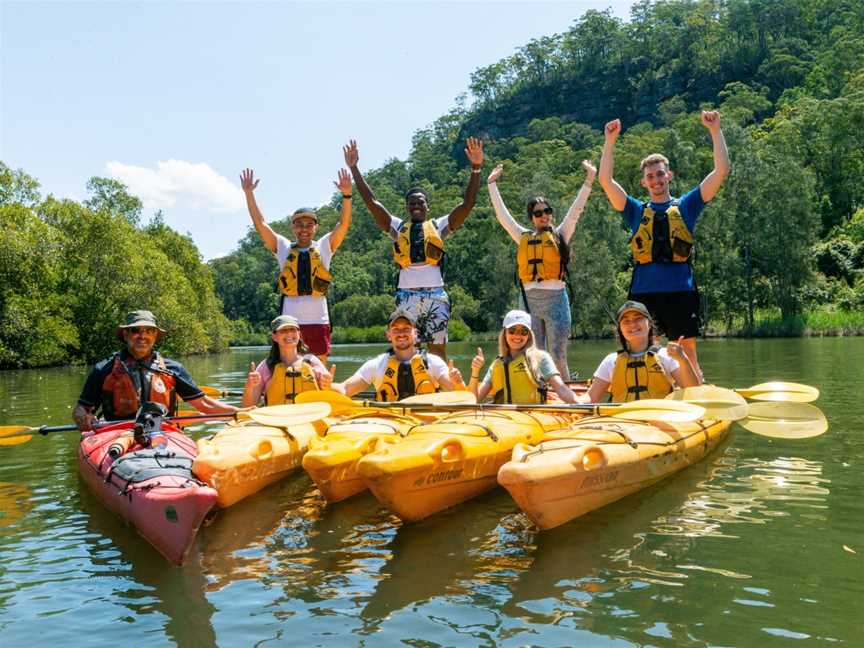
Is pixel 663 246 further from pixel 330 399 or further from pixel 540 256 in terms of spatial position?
pixel 330 399

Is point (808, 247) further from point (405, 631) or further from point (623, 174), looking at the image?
point (405, 631)

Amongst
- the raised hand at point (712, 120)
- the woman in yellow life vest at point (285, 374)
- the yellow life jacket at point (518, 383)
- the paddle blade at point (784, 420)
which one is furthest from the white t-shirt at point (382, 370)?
the raised hand at point (712, 120)

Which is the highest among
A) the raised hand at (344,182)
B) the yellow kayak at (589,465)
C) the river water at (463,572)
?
the raised hand at (344,182)

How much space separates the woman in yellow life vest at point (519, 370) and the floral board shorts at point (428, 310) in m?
1.04

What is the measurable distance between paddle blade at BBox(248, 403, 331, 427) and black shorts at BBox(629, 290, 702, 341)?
9.65 feet

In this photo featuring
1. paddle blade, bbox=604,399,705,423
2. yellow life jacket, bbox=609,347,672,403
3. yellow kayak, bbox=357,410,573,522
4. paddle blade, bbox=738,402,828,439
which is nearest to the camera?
yellow kayak, bbox=357,410,573,522

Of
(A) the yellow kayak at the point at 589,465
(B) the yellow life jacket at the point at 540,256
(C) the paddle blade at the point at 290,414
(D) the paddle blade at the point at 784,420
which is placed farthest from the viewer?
(B) the yellow life jacket at the point at 540,256

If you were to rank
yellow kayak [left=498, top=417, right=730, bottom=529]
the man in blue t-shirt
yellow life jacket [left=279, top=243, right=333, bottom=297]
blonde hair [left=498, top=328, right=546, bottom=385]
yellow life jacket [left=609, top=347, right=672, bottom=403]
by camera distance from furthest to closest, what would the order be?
yellow life jacket [left=279, top=243, right=333, bottom=297], the man in blue t-shirt, blonde hair [left=498, top=328, right=546, bottom=385], yellow life jacket [left=609, top=347, right=672, bottom=403], yellow kayak [left=498, top=417, right=730, bottom=529]

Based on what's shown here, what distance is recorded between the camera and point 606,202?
148ft

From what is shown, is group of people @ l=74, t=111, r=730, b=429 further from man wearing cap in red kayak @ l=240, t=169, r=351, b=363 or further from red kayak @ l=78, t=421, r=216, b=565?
red kayak @ l=78, t=421, r=216, b=565

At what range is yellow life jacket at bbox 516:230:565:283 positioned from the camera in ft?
24.9

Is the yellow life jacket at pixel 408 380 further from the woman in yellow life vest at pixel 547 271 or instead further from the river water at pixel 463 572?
the woman in yellow life vest at pixel 547 271

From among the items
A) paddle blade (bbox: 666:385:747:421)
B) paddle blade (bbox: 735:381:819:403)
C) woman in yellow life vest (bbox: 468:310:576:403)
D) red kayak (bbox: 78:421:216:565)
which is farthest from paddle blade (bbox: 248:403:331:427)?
paddle blade (bbox: 735:381:819:403)

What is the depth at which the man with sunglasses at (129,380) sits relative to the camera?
579cm
